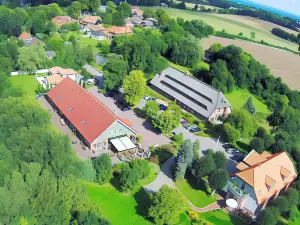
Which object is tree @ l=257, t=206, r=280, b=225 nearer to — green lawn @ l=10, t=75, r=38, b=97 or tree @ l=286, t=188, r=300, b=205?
tree @ l=286, t=188, r=300, b=205

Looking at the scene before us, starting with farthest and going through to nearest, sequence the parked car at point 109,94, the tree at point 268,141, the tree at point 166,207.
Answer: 1. the parked car at point 109,94
2. the tree at point 268,141
3. the tree at point 166,207

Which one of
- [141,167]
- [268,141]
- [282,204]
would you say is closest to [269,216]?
[282,204]

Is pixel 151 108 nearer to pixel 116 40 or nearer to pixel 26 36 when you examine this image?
pixel 116 40

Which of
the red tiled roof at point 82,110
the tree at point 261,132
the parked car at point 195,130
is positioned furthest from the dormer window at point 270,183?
the red tiled roof at point 82,110

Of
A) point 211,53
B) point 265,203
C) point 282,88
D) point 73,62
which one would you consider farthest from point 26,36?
point 265,203

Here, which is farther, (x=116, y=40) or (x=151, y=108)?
(x=116, y=40)

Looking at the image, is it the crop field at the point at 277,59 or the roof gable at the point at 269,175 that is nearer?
the roof gable at the point at 269,175

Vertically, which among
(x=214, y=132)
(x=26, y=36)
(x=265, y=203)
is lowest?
(x=26, y=36)

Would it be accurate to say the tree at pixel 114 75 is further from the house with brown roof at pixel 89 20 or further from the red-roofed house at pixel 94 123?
the house with brown roof at pixel 89 20
